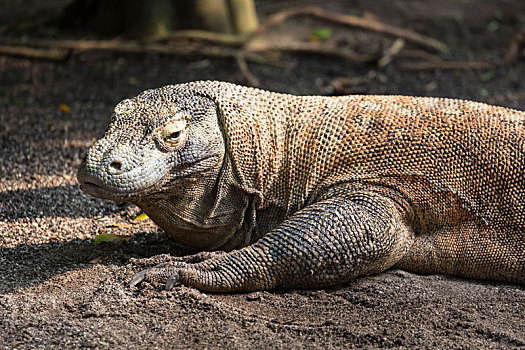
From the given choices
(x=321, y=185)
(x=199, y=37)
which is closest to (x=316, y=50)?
(x=199, y=37)

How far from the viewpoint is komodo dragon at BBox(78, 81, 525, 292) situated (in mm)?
3957

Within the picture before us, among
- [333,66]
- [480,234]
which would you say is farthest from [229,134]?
[333,66]

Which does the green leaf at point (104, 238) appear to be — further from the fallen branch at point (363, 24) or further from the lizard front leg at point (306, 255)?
the fallen branch at point (363, 24)

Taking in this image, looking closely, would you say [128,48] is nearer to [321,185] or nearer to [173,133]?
[173,133]

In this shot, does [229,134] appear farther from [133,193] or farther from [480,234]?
[480,234]

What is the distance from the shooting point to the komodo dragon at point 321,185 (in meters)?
3.96

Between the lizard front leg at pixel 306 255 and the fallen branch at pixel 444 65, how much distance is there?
559 centimetres

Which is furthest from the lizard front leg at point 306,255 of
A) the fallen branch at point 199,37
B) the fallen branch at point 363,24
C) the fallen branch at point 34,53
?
the fallen branch at point 363,24

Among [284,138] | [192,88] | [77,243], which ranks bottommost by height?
[77,243]

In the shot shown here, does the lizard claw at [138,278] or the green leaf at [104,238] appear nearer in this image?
the lizard claw at [138,278]

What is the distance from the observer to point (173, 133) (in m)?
3.97

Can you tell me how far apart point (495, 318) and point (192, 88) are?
7.54 feet

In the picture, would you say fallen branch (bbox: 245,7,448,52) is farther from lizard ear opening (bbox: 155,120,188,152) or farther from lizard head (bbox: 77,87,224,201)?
lizard ear opening (bbox: 155,120,188,152)

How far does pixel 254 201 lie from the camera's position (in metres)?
4.32
